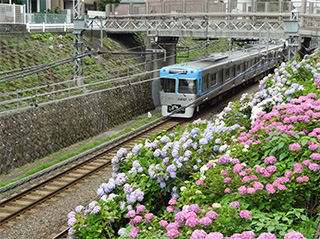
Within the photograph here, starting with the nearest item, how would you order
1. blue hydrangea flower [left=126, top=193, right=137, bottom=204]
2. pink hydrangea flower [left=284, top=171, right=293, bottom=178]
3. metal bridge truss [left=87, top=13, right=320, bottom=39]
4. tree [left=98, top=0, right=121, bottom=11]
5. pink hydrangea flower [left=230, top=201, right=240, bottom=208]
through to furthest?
1. pink hydrangea flower [left=230, top=201, right=240, bottom=208]
2. pink hydrangea flower [left=284, top=171, right=293, bottom=178]
3. blue hydrangea flower [left=126, top=193, right=137, bottom=204]
4. metal bridge truss [left=87, top=13, right=320, bottom=39]
5. tree [left=98, top=0, right=121, bottom=11]

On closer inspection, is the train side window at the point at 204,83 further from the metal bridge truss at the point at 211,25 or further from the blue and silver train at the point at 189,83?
the metal bridge truss at the point at 211,25

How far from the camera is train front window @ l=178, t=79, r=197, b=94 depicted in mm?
22266

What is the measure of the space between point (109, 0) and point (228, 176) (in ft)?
120

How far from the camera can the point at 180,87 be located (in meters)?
22.7

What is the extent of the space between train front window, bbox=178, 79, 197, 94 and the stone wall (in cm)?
320

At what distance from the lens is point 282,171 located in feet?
19.8

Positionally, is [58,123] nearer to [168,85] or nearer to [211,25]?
[168,85]

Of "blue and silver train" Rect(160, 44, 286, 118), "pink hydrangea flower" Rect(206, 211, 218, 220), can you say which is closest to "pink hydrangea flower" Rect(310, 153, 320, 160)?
"pink hydrangea flower" Rect(206, 211, 218, 220)

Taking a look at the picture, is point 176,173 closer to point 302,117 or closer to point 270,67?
point 302,117

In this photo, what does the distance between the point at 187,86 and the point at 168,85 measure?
39.5 inches

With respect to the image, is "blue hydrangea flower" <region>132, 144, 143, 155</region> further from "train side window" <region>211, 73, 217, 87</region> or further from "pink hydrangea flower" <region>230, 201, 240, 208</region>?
"train side window" <region>211, 73, 217, 87</region>

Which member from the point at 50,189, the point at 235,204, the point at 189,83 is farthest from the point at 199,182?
the point at 189,83

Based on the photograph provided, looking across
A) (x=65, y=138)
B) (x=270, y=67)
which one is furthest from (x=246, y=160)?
(x=270, y=67)

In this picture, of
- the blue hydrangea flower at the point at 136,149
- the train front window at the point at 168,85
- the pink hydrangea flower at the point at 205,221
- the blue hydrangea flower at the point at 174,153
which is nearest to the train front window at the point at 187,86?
the train front window at the point at 168,85
